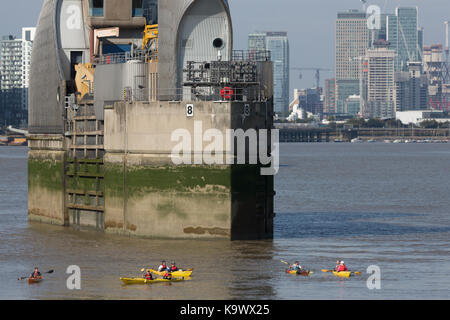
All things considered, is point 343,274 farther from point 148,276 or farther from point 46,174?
point 46,174

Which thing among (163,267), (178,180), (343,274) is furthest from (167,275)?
(178,180)

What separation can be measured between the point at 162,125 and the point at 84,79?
44.7 feet

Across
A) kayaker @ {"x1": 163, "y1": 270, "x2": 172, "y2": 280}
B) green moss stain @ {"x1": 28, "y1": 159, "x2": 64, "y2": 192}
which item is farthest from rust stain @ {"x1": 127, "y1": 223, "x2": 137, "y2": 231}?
green moss stain @ {"x1": 28, "y1": 159, "x2": 64, "y2": 192}

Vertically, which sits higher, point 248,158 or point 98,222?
point 248,158

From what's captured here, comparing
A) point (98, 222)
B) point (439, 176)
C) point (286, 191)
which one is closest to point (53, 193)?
point (98, 222)

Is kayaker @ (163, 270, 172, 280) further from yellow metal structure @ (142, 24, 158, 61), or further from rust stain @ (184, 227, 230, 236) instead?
yellow metal structure @ (142, 24, 158, 61)

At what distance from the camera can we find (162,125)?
5938 centimetres

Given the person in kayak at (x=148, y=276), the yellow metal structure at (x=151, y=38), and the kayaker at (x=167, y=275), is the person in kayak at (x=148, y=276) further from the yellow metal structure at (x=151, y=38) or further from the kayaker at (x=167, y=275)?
the yellow metal structure at (x=151, y=38)

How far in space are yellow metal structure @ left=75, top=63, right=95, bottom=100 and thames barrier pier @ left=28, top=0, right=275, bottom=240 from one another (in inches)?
3.7

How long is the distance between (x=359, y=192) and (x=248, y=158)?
57.1 metres

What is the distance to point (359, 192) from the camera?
11431cm

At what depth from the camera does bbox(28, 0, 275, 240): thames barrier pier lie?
58219mm

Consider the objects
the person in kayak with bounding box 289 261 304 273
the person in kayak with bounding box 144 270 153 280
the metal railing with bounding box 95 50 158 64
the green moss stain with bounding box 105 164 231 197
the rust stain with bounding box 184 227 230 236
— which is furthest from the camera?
the metal railing with bounding box 95 50 158 64
